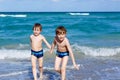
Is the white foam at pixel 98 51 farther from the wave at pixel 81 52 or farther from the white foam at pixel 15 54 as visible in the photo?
the white foam at pixel 15 54

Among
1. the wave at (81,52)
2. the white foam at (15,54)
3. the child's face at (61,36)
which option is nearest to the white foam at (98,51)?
the wave at (81,52)

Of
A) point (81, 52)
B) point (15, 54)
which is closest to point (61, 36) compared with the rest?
point (15, 54)

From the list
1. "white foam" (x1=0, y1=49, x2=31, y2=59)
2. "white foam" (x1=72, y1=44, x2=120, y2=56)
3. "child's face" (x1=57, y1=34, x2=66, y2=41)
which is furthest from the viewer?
"white foam" (x1=72, y1=44, x2=120, y2=56)

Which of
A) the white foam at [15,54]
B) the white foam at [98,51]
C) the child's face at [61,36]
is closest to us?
the child's face at [61,36]

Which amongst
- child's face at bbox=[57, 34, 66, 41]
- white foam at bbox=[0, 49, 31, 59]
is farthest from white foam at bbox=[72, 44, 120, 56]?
child's face at bbox=[57, 34, 66, 41]

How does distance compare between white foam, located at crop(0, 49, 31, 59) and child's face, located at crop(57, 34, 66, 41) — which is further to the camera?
white foam, located at crop(0, 49, 31, 59)

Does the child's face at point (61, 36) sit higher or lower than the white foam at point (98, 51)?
higher

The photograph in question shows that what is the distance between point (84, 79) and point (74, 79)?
0.29 metres

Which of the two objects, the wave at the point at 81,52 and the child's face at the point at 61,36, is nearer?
the child's face at the point at 61,36

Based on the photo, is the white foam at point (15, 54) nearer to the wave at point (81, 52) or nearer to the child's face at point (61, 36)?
→ the wave at point (81, 52)

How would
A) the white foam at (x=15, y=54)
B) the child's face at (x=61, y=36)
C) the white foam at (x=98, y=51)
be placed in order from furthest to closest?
the white foam at (x=98, y=51) → the white foam at (x=15, y=54) → the child's face at (x=61, y=36)

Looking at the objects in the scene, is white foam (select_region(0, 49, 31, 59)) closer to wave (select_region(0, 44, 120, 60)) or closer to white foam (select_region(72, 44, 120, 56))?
wave (select_region(0, 44, 120, 60))

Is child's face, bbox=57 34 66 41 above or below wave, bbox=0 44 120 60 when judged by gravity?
above

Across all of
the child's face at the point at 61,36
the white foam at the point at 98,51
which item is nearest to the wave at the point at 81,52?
the white foam at the point at 98,51
